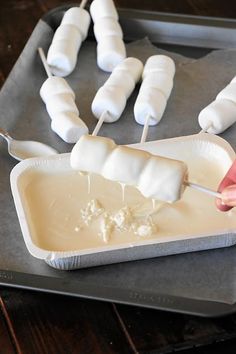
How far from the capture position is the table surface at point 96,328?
903mm

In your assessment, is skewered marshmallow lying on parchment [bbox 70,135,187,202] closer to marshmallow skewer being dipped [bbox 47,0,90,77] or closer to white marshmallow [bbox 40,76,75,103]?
white marshmallow [bbox 40,76,75,103]

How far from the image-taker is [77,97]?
1.38 meters

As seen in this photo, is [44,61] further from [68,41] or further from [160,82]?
[160,82]

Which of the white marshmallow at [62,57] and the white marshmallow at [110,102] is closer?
the white marshmallow at [110,102]

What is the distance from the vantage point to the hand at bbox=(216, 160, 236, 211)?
89cm

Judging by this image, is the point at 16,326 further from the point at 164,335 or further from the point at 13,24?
the point at 13,24

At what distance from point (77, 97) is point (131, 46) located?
0.69 feet

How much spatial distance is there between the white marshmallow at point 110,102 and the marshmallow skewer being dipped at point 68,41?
0.14m

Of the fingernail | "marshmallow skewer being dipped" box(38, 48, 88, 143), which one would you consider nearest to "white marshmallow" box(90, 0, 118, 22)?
"marshmallow skewer being dipped" box(38, 48, 88, 143)

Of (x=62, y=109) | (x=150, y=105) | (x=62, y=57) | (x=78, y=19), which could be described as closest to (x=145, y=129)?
(x=150, y=105)

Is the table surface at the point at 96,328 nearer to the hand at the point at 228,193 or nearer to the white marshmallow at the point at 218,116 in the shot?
the hand at the point at 228,193

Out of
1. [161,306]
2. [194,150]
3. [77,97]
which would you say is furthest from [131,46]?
[161,306]

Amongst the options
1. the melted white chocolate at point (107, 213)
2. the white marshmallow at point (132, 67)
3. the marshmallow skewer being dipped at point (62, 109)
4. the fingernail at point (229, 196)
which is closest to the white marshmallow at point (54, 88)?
the marshmallow skewer being dipped at point (62, 109)

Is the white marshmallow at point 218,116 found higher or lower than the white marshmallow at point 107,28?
lower
